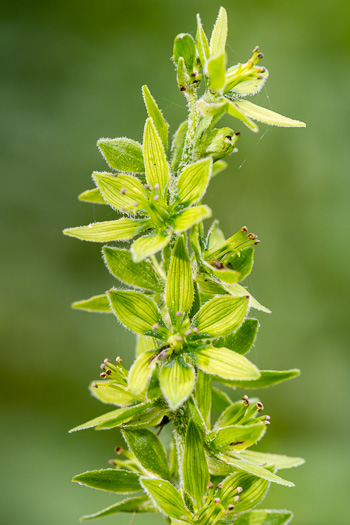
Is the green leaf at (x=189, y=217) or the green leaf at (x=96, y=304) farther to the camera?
the green leaf at (x=96, y=304)

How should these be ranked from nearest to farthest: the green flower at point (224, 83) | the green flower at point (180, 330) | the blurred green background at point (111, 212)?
the green flower at point (180, 330), the green flower at point (224, 83), the blurred green background at point (111, 212)

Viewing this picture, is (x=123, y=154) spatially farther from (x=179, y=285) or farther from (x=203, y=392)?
(x=203, y=392)

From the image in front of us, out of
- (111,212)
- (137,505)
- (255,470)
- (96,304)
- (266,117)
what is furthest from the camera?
(111,212)

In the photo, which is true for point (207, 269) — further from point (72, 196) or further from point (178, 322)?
point (72, 196)

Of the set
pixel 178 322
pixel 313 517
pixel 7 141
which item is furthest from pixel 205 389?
pixel 7 141

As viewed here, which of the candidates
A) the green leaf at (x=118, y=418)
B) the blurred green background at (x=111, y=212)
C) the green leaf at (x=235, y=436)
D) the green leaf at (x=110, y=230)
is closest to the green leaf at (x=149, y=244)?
the green leaf at (x=110, y=230)

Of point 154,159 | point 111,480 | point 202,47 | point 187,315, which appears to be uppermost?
point 202,47

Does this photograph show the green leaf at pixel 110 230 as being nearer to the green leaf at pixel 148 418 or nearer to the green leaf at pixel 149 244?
the green leaf at pixel 149 244

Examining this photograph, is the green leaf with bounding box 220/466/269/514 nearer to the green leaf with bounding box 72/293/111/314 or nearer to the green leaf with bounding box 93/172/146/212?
the green leaf with bounding box 72/293/111/314

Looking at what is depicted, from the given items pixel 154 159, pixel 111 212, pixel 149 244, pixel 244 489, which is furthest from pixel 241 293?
pixel 111 212
